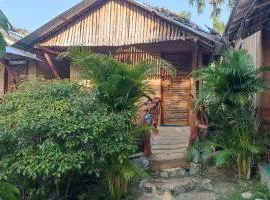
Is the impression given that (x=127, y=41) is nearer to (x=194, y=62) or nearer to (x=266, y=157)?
(x=194, y=62)

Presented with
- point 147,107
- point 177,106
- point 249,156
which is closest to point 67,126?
point 147,107

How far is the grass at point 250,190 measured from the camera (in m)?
6.19

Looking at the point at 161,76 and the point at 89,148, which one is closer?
the point at 89,148

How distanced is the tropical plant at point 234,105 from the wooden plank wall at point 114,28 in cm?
402

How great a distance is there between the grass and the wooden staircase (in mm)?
1511

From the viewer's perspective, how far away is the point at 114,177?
6.96 meters

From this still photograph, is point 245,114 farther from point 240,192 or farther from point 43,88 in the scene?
point 43,88

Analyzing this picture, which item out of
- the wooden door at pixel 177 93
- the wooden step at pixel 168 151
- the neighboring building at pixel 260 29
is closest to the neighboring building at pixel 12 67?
the wooden door at pixel 177 93

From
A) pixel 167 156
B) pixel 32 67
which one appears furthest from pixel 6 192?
pixel 32 67

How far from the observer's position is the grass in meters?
6.19

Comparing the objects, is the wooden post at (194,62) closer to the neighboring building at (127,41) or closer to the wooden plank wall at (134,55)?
the neighboring building at (127,41)

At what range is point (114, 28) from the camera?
12.1 meters

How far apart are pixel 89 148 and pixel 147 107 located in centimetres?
223

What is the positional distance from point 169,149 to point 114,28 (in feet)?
15.6
